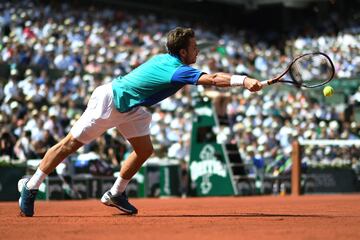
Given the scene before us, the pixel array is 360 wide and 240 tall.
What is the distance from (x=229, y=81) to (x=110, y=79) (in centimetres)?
1537

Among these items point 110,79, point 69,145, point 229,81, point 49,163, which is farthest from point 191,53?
point 110,79

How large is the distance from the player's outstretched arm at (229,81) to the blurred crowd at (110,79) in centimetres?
1048

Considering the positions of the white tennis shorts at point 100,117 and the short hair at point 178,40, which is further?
the short hair at point 178,40

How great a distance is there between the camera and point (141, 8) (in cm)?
3641

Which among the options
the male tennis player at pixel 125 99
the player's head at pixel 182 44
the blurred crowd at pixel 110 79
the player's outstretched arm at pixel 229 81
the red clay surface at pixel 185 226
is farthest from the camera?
the blurred crowd at pixel 110 79

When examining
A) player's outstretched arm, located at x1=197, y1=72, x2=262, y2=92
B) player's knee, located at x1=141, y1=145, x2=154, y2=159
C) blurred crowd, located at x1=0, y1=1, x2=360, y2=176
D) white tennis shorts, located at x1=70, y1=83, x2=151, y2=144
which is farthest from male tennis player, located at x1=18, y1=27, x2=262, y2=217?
blurred crowd, located at x1=0, y1=1, x2=360, y2=176

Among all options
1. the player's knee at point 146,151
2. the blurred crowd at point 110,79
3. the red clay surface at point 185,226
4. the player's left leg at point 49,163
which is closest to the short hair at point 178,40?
the player's knee at point 146,151

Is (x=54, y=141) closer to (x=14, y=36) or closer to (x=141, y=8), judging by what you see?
(x=14, y=36)

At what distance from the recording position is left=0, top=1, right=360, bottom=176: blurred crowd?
69.2 ft

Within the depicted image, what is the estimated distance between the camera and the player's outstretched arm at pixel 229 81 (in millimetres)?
9186

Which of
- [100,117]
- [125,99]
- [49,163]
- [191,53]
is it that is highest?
[191,53]

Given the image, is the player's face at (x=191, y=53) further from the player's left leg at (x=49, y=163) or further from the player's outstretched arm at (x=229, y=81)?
the player's left leg at (x=49, y=163)

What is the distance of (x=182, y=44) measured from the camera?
973 cm

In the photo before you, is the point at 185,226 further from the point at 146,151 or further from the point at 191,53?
the point at 191,53
